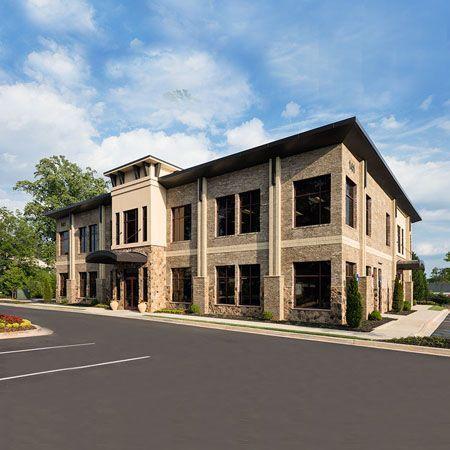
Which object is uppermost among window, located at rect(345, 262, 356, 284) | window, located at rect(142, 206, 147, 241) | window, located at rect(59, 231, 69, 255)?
window, located at rect(142, 206, 147, 241)

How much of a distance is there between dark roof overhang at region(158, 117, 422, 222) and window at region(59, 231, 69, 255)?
58.3 ft

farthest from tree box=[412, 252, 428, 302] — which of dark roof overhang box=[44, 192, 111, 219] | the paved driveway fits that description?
the paved driveway

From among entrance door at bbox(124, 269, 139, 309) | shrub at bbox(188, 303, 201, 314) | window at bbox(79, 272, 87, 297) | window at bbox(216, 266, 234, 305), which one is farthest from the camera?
window at bbox(79, 272, 87, 297)

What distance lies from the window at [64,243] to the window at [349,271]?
1209 inches

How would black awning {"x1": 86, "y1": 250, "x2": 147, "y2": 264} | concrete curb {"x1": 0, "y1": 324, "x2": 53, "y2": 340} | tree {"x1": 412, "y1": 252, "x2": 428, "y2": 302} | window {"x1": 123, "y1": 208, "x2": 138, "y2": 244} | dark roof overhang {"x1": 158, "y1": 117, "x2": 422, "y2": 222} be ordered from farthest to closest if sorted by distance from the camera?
1. tree {"x1": 412, "y1": 252, "x2": 428, "y2": 302}
2. window {"x1": 123, "y1": 208, "x2": 138, "y2": 244}
3. black awning {"x1": 86, "y1": 250, "x2": 147, "y2": 264}
4. dark roof overhang {"x1": 158, "y1": 117, "x2": 422, "y2": 222}
5. concrete curb {"x1": 0, "y1": 324, "x2": 53, "y2": 340}

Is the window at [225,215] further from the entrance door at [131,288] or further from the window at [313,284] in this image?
the entrance door at [131,288]

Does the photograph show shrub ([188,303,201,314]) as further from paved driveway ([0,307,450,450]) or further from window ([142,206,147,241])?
paved driveway ([0,307,450,450])

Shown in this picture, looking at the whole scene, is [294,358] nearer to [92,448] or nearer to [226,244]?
[92,448]

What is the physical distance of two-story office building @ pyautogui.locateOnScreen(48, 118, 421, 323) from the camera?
20.9 metres

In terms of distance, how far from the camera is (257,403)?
295 inches

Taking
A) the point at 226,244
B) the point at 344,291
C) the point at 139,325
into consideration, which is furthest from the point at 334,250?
the point at 139,325

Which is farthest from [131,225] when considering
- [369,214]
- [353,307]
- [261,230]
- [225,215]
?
[353,307]

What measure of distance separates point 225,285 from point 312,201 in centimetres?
808

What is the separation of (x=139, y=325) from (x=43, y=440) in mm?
15284
